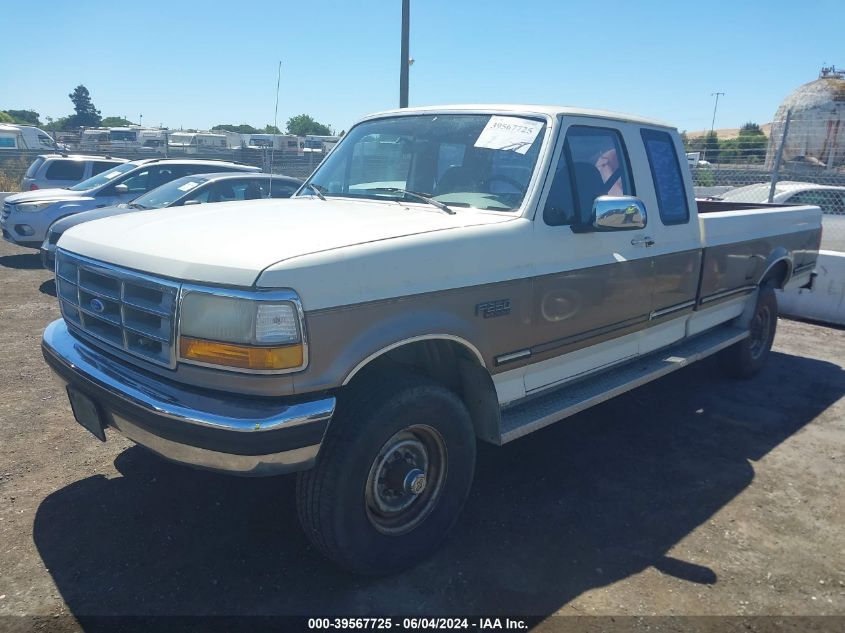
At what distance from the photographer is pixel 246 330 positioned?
2.50 metres

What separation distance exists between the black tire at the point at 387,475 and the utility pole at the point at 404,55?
27.7 ft

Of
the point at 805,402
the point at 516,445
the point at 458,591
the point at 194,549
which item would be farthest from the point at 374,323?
the point at 805,402

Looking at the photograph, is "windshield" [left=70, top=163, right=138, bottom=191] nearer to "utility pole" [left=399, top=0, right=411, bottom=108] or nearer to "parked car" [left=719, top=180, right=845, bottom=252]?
"utility pole" [left=399, top=0, right=411, bottom=108]

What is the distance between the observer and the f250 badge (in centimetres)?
318

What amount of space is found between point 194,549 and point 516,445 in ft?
7.54

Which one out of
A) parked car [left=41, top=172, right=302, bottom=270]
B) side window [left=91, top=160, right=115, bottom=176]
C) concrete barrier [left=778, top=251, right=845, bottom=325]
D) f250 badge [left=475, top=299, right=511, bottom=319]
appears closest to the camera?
f250 badge [left=475, top=299, right=511, bottom=319]

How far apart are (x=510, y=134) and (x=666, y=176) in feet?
5.08

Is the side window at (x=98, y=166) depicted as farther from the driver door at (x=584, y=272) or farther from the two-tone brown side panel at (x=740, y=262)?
the two-tone brown side panel at (x=740, y=262)

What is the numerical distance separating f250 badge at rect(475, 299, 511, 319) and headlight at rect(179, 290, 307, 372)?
39.4 inches

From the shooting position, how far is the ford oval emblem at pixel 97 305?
9.98ft

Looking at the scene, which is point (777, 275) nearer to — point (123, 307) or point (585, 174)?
point (585, 174)

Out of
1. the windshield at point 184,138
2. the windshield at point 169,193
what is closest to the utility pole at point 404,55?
the windshield at point 169,193

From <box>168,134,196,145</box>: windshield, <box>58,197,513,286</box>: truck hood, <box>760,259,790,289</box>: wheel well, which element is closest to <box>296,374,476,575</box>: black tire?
<box>58,197,513,286</box>: truck hood

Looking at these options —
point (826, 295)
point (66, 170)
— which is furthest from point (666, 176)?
point (66, 170)
